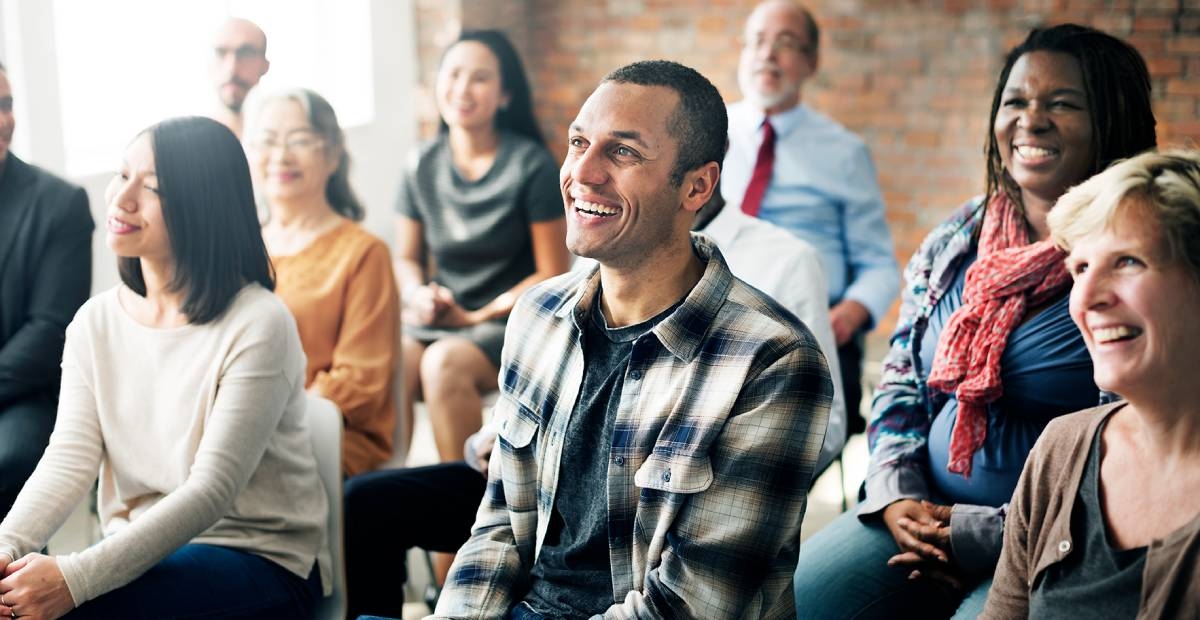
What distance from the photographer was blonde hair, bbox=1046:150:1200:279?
134 cm

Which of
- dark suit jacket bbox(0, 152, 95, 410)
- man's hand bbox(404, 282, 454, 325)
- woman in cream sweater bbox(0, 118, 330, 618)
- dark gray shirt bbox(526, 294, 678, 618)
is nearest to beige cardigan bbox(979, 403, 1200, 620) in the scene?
dark gray shirt bbox(526, 294, 678, 618)

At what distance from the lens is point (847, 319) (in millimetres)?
3105

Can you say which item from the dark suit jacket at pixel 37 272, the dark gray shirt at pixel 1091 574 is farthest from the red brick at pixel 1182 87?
the dark suit jacket at pixel 37 272

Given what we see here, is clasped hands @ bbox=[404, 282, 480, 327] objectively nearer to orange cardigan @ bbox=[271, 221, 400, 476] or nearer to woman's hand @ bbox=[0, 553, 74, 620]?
orange cardigan @ bbox=[271, 221, 400, 476]

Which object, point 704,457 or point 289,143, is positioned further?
point 289,143

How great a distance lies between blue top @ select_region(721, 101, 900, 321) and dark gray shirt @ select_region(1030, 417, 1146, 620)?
1.82m

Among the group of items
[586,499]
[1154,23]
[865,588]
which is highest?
[1154,23]

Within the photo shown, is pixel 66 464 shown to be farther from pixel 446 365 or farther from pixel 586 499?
pixel 446 365

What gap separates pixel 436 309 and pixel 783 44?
1.30 meters

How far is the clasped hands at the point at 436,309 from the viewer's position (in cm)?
327

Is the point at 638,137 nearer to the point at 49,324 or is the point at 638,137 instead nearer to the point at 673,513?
the point at 673,513

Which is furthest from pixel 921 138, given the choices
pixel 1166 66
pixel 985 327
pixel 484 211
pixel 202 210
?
pixel 202 210

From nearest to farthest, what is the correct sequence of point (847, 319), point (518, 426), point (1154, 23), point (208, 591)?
1. point (518, 426)
2. point (208, 591)
3. point (847, 319)
4. point (1154, 23)

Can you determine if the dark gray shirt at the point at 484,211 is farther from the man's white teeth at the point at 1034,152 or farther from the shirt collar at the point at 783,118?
the man's white teeth at the point at 1034,152
